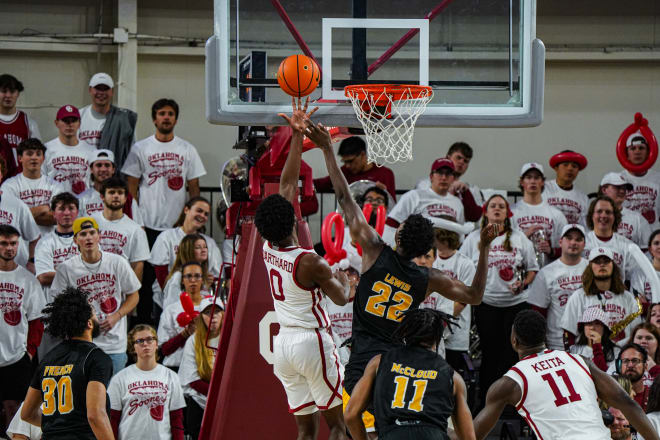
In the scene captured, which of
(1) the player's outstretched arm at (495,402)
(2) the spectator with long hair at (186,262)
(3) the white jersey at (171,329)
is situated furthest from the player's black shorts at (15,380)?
(1) the player's outstretched arm at (495,402)

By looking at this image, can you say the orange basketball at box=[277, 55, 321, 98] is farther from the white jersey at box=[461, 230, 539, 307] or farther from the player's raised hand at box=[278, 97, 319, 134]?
the white jersey at box=[461, 230, 539, 307]

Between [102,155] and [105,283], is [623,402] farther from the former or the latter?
[102,155]

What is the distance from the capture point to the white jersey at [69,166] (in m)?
10.5

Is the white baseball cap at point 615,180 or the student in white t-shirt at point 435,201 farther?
the white baseball cap at point 615,180

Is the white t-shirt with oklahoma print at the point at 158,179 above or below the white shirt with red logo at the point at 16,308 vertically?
above

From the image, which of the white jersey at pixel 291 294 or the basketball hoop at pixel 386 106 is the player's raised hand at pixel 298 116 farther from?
the white jersey at pixel 291 294

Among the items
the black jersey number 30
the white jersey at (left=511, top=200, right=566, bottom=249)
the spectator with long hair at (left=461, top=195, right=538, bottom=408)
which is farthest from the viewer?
the white jersey at (left=511, top=200, right=566, bottom=249)

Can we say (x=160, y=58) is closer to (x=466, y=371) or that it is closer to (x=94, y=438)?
(x=466, y=371)

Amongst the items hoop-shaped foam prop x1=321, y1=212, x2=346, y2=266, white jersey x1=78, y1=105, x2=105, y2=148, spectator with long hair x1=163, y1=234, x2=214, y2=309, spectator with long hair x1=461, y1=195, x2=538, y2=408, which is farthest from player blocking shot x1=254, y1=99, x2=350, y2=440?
white jersey x1=78, y1=105, x2=105, y2=148

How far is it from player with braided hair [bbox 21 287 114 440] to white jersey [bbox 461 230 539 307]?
445 cm

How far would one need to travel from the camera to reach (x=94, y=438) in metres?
6.21

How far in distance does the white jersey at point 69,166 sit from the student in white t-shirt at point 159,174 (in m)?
0.45

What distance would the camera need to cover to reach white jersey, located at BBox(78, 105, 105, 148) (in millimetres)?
11039

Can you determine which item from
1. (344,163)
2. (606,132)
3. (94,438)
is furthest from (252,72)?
(606,132)
